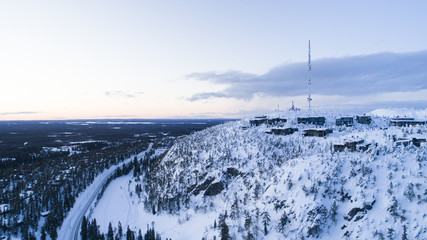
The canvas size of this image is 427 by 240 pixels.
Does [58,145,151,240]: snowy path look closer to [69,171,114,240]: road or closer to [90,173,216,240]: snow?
[69,171,114,240]: road

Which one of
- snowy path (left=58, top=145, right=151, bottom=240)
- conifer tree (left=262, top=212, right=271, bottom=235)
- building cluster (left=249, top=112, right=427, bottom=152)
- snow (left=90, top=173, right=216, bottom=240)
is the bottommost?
snowy path (left=58, top=145, right=151, bottom=240)

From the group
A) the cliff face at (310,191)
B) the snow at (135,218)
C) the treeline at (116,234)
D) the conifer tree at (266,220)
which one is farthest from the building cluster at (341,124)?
the treeline at (116,234)

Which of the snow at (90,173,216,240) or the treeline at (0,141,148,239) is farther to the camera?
the treeline at (0,141,148,239)

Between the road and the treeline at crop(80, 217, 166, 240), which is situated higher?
the treeline at crop(80, 217, 166, 240)

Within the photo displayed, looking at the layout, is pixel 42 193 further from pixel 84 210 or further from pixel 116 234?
pixel 116 234

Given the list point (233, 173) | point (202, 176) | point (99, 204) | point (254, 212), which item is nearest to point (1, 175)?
point (99, 204)

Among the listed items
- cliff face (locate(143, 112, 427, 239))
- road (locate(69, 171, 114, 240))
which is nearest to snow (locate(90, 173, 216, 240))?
cliff face (locate(143, 112, 427, 239))

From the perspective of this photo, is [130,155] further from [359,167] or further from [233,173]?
[359,167]

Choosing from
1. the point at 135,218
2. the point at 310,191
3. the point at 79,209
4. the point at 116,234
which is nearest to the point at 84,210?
the point at 79,209

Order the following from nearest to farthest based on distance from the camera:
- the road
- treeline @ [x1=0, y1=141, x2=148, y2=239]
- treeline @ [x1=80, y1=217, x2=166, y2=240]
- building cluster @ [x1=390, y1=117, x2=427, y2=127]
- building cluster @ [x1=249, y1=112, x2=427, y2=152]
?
treeline @ [x1=80, y1=217, x2=166, y2=240] < building cluster @ [x1=249, y1=112, x2=427, y2=152] < the road < treeline @ [x1=0, y1=141, x2=148, y2=239] < building cluster @ [x1=390, y1=117, x2=427, y2=127]
